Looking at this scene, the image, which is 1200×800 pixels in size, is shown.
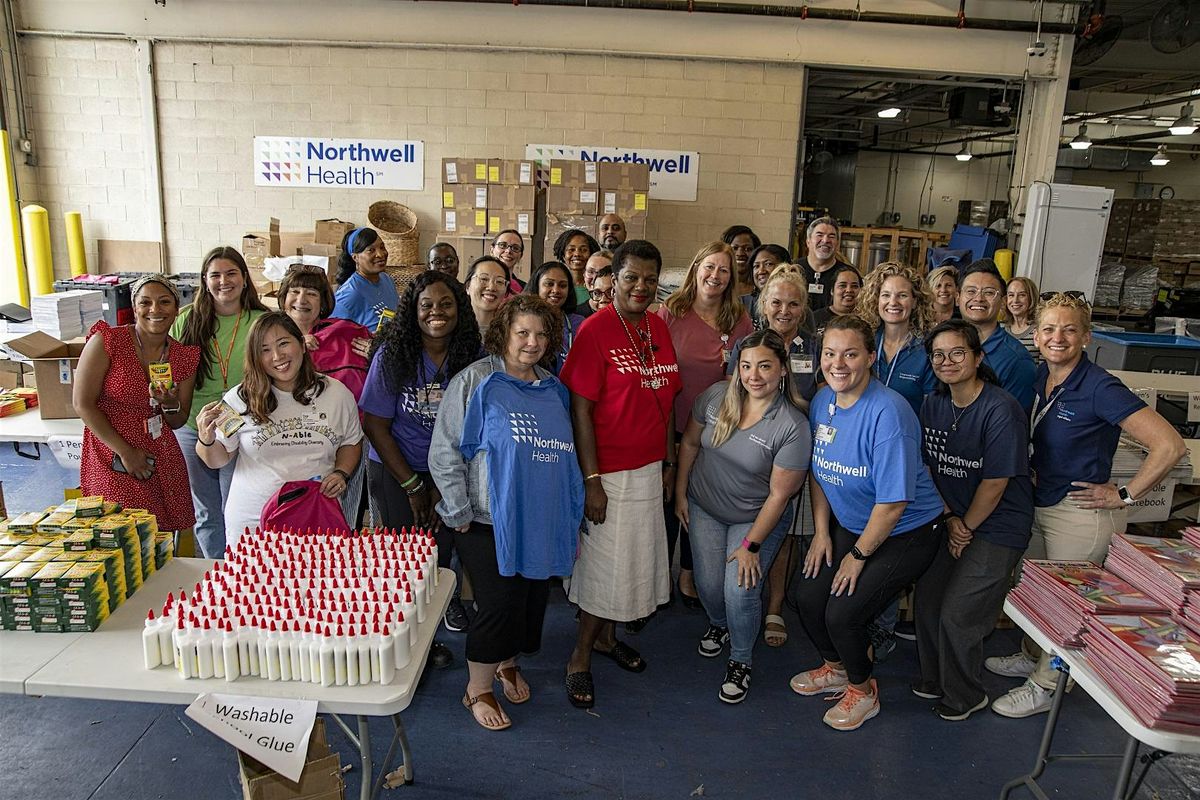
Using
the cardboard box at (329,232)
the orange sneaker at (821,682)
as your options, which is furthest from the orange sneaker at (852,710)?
the cardboard box at (329,232)

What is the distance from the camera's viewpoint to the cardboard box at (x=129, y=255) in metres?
7.44

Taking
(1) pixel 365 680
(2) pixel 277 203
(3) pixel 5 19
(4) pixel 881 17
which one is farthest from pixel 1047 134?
(3) pixel 5 19

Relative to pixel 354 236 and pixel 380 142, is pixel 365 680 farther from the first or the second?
pixel 380 142

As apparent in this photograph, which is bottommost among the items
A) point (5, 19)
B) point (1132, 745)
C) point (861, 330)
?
point (1132, 745)

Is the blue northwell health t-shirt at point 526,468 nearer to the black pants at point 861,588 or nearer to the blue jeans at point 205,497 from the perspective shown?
the black pants at point 861,588

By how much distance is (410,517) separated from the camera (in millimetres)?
2951

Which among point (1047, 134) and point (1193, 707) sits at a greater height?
point (1047, 134)

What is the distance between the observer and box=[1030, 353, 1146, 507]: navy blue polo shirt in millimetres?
2668

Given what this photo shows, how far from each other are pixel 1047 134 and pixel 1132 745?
7252 millimetres

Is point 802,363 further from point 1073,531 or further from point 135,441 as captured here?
point 135,441

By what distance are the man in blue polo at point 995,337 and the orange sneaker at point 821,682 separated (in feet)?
4.40

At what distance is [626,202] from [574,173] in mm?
521

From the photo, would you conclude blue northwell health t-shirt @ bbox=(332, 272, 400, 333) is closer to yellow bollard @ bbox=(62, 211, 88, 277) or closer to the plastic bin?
yellow bollard @ bbox=(62, 211, 88, 277)

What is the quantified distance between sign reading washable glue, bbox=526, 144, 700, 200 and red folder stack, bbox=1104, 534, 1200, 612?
562 cm
